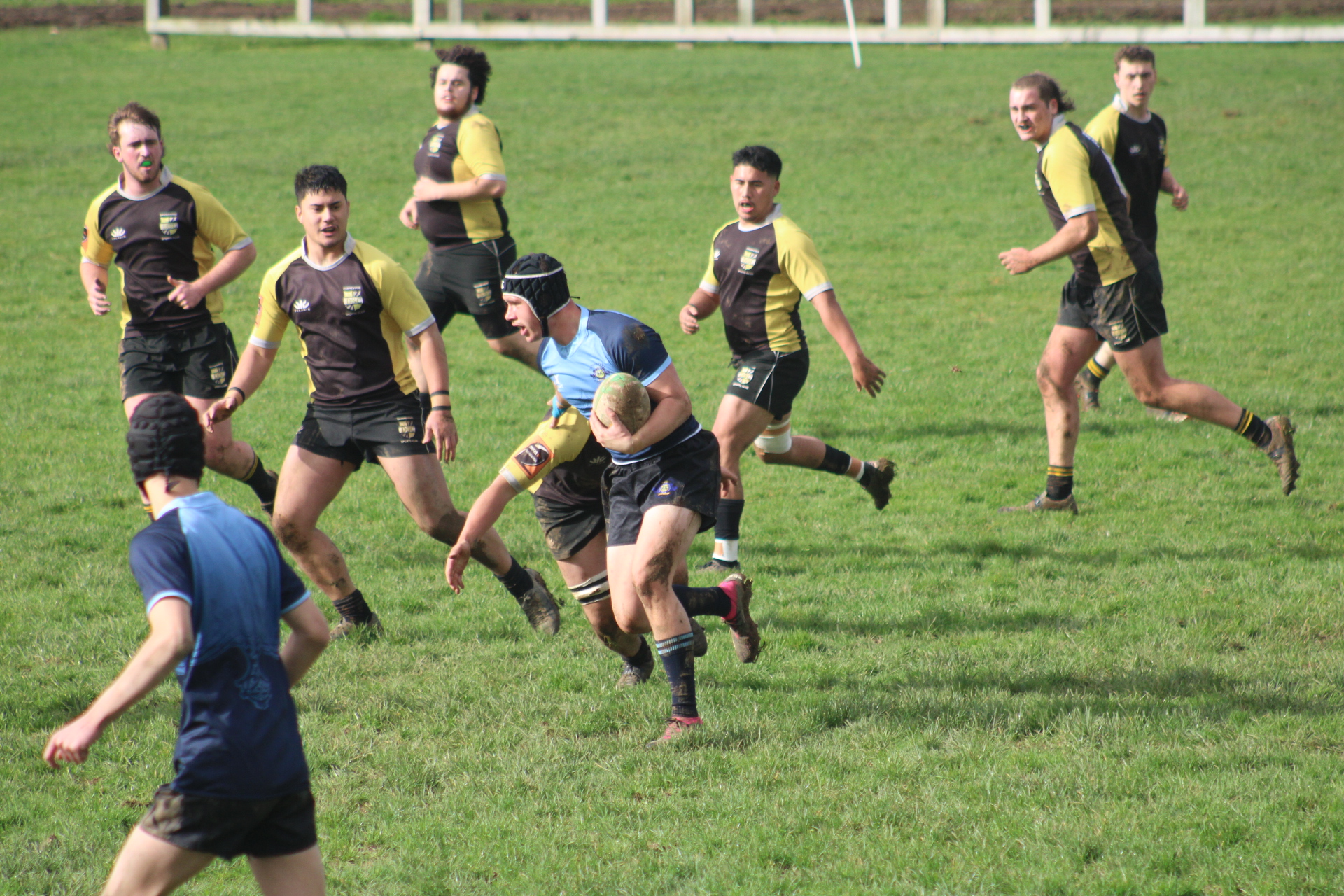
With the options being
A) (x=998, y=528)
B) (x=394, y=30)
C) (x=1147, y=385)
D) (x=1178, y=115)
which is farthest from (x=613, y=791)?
(x=394, y=30)

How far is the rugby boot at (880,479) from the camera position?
27.2 ft

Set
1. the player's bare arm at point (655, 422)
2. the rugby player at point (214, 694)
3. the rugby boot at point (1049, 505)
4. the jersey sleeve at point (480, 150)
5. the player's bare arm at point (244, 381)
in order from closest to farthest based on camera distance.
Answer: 1. the rugby player at point (214, 694)
2. the player's bare arm at point (655, 422)
3. the player's bare arm at point (244, 381)
4. the rugby boot at point (1049, 505)
5. the jersey sleeve at point (480, 150)

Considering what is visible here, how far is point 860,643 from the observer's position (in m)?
6.52

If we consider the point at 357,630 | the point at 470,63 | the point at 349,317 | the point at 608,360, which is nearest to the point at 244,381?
the point at 349,317

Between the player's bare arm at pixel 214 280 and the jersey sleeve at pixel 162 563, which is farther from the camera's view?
the player's bare arm at pixel 214 280

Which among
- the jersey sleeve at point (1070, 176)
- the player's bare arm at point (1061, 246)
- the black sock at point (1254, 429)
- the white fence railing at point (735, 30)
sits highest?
the white fence railing at point (735, 30)

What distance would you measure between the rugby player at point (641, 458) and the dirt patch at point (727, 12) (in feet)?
108

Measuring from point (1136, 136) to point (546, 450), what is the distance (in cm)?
515

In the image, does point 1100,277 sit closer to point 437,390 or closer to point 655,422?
point 655,422

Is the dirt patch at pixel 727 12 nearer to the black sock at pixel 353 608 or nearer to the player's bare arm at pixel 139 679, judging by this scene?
the black sock at pixel 353 608

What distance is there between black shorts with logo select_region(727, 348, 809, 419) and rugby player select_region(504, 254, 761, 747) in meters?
1.67

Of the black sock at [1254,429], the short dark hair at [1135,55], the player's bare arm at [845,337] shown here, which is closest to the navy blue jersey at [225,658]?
the player's bare arm at [845,337]

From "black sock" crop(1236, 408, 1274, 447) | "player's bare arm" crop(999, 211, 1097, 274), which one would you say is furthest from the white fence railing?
"player's bare arm" crop(999, 211, 1097, 274)

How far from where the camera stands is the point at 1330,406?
34.3 ft
